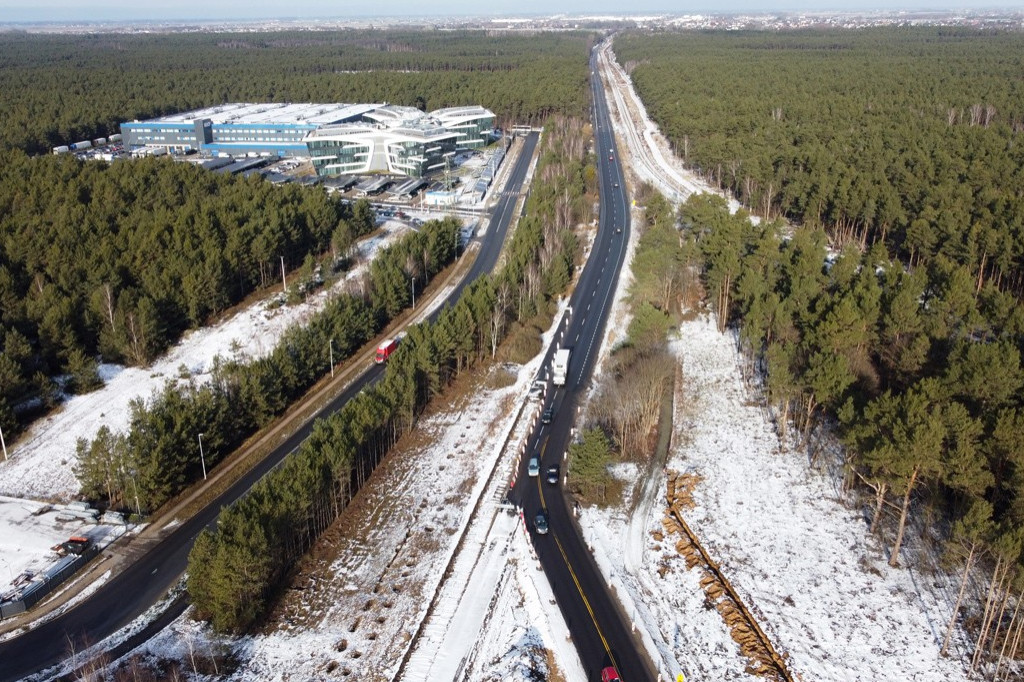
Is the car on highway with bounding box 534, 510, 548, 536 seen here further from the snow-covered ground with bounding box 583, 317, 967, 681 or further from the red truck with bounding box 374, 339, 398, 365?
the red truck with bounding box 374, 339, 398, 365

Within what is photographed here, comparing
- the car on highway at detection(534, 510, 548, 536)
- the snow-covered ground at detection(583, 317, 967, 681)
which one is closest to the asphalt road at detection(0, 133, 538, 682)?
the car on highway at detection(534, 510, 548, 536)

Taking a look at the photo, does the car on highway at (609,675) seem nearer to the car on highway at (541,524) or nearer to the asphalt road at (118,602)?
the car on highway at (541,524)

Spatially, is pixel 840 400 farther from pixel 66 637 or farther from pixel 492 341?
pixel 66 637

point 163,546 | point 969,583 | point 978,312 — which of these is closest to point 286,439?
point 163,546

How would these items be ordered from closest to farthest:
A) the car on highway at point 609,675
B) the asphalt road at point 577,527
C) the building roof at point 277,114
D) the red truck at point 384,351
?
1. the car on highway at point 609,675
2. the asphalt road at point 577,527
3. the red truck at point 384,351
4. the building roof at point 277,114

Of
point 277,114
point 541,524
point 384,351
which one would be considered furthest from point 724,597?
point 277,114

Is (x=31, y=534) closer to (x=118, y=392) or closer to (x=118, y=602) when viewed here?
(x=118, y=602)

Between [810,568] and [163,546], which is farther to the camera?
[163,546]

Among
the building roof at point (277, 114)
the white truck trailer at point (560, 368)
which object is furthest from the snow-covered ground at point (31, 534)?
the building roof at point (277, 114)
